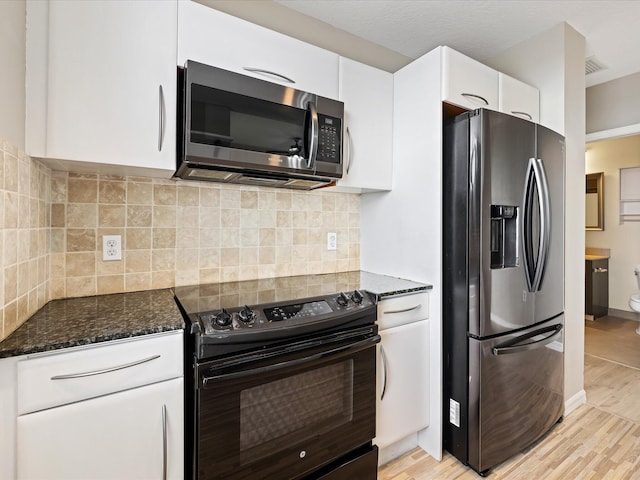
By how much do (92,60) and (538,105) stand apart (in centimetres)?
253

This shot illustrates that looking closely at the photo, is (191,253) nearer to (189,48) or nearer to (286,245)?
(286,245)

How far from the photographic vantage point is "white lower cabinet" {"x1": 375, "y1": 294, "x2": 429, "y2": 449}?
5.59 feet

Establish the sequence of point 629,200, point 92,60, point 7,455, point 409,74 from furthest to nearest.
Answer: point 629,200 < point 409,74 < point 92,60 < point 7,455

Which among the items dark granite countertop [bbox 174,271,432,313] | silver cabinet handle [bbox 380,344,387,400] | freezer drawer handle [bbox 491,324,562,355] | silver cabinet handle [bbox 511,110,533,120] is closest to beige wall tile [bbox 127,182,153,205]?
dark granite countertop [bbox 174,271,432,313]

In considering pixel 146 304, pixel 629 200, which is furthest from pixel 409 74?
pixel 629 200

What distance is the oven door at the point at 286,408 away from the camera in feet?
3.83

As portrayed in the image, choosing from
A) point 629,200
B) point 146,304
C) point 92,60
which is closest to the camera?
point 92,60

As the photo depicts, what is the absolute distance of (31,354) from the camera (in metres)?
0.94

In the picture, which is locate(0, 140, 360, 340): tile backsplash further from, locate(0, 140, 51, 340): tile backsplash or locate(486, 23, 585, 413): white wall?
locate(486, 23, 585, 413): white wall

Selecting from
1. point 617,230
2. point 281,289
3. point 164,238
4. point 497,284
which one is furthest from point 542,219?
point 617,230

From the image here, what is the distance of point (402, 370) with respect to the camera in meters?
1.78

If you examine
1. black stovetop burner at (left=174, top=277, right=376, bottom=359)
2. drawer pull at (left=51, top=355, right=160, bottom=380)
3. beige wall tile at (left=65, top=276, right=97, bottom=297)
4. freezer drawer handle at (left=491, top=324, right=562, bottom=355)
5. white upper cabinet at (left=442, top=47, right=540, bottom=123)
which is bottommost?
freezer drawer handle at (left=491, top=324, right=562, bottom=355)

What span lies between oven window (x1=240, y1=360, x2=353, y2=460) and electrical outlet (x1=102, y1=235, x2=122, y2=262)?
2.96 feet

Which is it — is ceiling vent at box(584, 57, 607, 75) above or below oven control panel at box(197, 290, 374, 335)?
above
